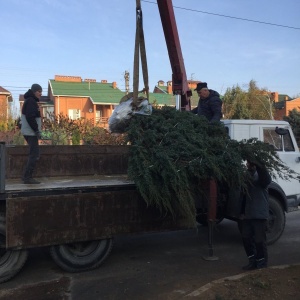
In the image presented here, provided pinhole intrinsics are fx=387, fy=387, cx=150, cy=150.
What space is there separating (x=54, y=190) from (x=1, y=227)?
80 cm

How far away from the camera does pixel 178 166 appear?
5.27 m

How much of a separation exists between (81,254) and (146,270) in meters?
1.00

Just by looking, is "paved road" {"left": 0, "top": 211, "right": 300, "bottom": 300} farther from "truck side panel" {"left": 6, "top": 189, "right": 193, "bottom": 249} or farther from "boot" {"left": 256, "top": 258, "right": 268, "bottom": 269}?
"truck side panel" {"left": 6, "top": 189, "right": 193, "bottom": 249}

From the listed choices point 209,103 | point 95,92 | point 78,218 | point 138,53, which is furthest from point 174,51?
point 95,92

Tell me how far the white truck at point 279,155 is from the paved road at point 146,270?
0.53m

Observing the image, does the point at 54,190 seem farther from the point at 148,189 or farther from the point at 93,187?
the point at 148,189

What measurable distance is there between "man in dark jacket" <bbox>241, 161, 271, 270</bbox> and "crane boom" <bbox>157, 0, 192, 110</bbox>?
326 centimetres

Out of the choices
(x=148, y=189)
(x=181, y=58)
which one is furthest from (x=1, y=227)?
(x=181, y=58)

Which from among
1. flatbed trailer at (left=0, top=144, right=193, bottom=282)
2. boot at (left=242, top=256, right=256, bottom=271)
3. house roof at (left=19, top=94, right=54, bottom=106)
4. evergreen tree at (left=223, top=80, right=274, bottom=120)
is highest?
house roof at (left=19, top=94, right=54, bottom=106)

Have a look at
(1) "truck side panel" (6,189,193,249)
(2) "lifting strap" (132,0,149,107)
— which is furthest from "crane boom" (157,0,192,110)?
(1) "truck side panel" (6,189,193,249)

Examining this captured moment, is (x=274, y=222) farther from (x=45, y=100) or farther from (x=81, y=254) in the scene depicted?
(x=45, y=100)

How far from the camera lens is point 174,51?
8234 mm

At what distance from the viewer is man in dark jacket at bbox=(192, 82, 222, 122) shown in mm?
7023

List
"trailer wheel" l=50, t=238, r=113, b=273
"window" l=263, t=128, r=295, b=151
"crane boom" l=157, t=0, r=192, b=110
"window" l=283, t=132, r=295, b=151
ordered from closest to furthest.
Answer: "trailer wheel" l=50, t=238, r=113, b=273 → "window" l=263, t=128, r=295, b=151 → "window" l=283, t=132, r=295, b=151 → "crane boom" l=157, t=0, r=192, b=110
